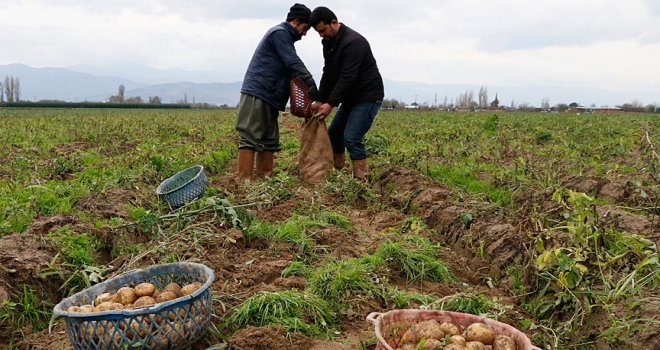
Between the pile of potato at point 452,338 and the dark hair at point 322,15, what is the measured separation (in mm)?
4296

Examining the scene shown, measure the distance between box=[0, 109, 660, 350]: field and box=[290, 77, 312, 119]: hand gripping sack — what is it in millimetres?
881

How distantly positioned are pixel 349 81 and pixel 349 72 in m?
0.10

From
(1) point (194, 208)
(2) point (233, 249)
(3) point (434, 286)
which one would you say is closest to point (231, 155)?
(1) point (194, 208)

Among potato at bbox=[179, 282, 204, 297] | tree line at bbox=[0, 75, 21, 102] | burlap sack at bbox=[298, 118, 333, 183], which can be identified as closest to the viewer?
potato at bbox=[179, 282, 204, 297]

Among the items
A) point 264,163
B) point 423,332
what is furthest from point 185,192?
point 423,332

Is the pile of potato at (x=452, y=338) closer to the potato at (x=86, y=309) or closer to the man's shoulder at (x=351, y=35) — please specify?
the potato at (x=86, y=309)

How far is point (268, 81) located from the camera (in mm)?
6125

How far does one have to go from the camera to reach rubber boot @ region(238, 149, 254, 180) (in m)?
6.16

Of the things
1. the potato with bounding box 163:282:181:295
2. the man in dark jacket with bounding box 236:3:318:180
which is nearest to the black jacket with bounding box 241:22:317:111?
the man in dark jacket with bounding box 236:3:318:180

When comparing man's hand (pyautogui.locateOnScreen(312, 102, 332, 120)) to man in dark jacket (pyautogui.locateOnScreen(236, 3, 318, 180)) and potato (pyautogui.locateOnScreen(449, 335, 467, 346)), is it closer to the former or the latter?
man in dark jacket (pyautogui.locateOnScreen(236, 3, 318, 180))

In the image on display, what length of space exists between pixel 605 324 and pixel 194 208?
3.20 meters

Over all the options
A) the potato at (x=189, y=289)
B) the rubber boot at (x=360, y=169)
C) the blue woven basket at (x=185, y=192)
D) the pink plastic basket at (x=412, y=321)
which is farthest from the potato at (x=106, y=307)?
the rubber boot at (x=360, y=169)

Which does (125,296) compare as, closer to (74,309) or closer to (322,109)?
(74,309)

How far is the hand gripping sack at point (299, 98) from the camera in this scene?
6.02 metres
